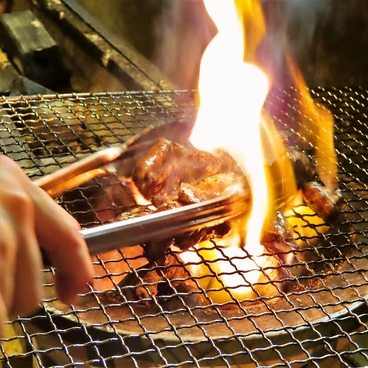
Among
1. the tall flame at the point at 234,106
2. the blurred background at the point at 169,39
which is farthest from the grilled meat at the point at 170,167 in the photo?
the blurred background at the point at 169,39

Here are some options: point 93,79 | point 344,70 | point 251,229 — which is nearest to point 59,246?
point 251,229

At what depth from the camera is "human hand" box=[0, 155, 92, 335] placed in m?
0.80

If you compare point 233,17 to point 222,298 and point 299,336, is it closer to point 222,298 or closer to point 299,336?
point 222,298

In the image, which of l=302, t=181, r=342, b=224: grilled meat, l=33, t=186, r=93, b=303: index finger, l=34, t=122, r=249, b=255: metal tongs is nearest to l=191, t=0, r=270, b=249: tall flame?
l=34, t=122, r=249, b=255: metal tongs

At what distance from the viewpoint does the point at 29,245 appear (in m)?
0.83

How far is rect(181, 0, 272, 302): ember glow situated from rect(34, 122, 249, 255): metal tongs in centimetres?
12

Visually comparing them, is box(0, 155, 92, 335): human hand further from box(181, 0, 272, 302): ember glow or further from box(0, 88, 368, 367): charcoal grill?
box(181, 0, 272, 302): ember glow

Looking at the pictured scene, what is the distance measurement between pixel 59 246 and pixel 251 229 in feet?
2.94

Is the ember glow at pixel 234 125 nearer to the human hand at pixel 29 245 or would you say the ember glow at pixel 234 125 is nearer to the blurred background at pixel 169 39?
the blurred background at pixel 169 39

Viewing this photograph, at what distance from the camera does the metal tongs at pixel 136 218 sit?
1195 millimetres

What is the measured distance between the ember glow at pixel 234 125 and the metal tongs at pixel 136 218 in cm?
12

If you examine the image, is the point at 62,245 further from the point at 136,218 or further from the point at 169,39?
the point at 169,39

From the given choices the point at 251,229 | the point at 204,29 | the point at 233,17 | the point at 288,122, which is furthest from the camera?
the point at 204,29

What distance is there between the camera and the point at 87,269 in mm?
921
